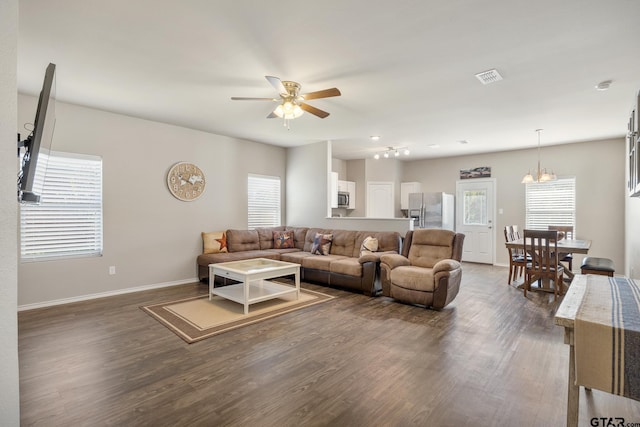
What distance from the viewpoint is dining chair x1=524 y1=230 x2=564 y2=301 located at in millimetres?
4516

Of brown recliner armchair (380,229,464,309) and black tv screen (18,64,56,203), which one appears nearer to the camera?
black tv screen (18,64,56,203)

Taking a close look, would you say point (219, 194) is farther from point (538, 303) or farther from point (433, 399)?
point (538, 303)

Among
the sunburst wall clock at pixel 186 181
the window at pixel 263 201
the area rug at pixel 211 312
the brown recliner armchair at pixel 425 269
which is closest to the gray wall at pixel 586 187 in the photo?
the brown recliner armchair at pixel 425 269

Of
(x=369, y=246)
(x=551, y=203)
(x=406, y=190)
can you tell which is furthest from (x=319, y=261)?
(x=551, y=203)

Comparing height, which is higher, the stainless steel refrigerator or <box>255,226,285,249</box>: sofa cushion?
the stainless steel refrigerator

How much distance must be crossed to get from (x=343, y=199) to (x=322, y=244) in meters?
2.45

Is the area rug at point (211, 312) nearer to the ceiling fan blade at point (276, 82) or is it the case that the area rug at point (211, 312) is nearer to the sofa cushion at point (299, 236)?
the sofa cushion at point (299, 236)

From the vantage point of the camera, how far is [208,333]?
10.3 feet

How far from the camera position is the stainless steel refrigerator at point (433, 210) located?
24.5 ft

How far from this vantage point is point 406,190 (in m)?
8.65

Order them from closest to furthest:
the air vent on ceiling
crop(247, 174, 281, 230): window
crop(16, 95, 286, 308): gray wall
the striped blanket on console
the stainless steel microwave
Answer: the striped blanket on console, the air vent on ceiling, crop(16, 95, 286, 308): gray wall, crop(247, 174, 281, 230): window, the stainless steel microwave

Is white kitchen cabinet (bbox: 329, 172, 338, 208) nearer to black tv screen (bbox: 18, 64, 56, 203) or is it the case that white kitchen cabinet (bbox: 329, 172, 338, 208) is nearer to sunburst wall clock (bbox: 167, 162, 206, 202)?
sunburst wall clock (bbox: 167, 162, 206, 202)

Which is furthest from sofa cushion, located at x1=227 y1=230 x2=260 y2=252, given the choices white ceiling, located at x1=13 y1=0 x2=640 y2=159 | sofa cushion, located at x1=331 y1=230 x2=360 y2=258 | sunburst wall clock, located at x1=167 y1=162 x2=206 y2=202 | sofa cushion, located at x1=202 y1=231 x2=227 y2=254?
white ceiling, located at x1=13 y1=0 x2=640 y2=159

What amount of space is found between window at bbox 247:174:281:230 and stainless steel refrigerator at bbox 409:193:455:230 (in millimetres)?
3283
